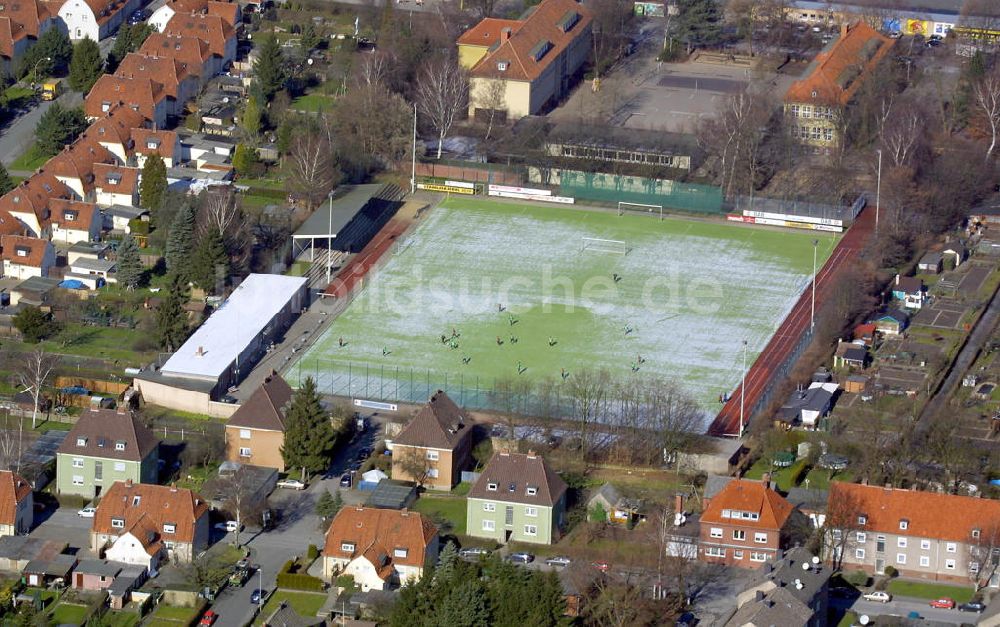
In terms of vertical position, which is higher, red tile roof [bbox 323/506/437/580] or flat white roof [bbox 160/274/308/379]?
red tile roof [bbox 323/506/437/580]

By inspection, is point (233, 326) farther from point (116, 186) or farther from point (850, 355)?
point (850, 355)

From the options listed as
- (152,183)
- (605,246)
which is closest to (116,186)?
(152,183)

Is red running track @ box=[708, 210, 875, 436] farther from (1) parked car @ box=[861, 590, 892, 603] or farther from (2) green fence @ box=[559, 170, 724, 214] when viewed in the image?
(1) parked car @ box=[861, 590, 892, 603]

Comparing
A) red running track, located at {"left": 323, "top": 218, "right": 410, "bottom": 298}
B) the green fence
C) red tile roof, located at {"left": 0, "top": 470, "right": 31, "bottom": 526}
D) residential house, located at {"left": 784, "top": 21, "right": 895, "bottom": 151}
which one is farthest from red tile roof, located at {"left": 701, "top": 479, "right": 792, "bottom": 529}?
residential house, located at {"left": 784, "top": 21, "right": 895, "bottom": 151}

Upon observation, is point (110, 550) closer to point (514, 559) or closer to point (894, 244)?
point (514, 559)

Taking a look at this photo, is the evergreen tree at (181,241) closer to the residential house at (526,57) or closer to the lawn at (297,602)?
the residential house at (526,57)

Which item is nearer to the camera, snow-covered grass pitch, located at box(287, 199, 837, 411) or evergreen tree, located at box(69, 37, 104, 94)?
snow-covered grass pitch, located at box(287, 199, 837, 411)

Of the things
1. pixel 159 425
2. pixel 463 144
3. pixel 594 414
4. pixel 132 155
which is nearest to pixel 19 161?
pixel 132 155
